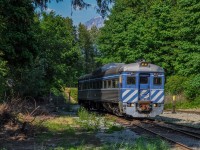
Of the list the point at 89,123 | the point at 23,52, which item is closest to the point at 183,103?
the point at 89,123

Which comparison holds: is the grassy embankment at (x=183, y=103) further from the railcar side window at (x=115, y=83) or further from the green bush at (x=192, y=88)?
the railcar side window at (x=115, y=83)

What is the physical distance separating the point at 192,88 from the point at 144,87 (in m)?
18.5

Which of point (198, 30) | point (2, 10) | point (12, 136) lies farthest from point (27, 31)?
point (198, 30)

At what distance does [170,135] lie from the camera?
16.9m

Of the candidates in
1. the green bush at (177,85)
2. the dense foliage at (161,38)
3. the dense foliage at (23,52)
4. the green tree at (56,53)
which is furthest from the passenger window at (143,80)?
the green bush at (177,85)

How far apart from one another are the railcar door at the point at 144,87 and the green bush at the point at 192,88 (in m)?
15.9

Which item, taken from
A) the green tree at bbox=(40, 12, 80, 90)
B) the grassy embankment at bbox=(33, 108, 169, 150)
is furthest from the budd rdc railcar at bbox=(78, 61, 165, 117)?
the green tree at bbox=(40, 12, 80, 90)

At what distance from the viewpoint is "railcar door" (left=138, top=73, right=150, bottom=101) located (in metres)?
23.9

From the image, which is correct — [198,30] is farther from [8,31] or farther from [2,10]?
[2,10]

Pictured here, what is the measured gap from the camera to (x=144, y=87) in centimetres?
2408

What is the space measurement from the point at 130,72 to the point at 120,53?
3045 cm

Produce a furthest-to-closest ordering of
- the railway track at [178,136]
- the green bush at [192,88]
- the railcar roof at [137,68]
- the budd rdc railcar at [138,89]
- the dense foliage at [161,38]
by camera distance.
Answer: the dense foliage at [161,38]
the green bush at [192,88]
the railcar roof at [137,68]
the budd rdc railcar at [138,89]
the railway track at [178,136]

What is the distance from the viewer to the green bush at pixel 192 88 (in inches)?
1550

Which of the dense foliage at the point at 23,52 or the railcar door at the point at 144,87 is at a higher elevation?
the dense foliage at the point at 23,52
